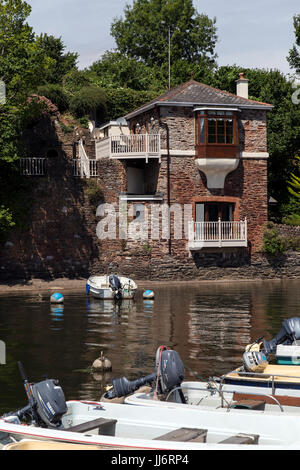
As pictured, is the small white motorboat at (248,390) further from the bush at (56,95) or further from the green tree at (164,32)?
the green tree at (164,32)

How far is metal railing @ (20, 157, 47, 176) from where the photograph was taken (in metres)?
41.2

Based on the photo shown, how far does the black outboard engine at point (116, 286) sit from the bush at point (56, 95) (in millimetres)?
18839

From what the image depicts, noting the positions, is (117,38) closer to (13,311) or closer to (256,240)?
(256,240)

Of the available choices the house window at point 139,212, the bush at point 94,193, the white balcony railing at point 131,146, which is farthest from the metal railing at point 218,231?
the bush at point 94,193

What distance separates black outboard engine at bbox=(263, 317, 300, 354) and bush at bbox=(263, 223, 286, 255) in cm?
2585

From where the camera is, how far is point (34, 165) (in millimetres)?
41344

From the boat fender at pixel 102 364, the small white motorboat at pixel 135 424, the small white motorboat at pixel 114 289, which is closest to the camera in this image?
the small white motorboat at pixel 135 424

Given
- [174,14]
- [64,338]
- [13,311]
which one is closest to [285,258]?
[13,311]

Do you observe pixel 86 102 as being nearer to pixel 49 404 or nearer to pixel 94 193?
pixel 94 193

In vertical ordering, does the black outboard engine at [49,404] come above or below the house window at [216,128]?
below

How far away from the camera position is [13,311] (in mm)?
29516

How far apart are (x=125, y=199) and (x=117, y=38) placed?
4253 cm

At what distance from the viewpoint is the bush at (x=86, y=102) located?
48156 millimetres

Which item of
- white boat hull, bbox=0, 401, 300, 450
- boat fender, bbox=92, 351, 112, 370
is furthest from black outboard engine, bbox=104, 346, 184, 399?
boat fender, bbox=92, 351, 112, 370
